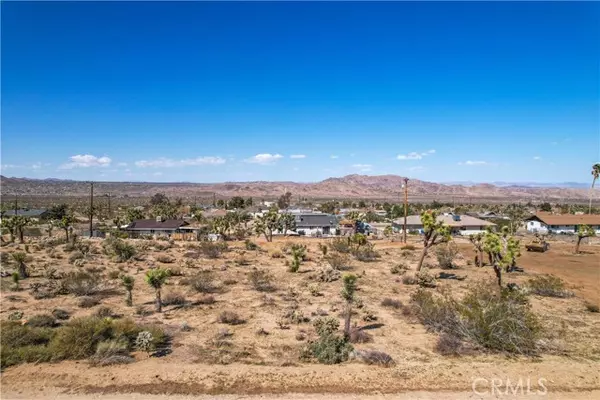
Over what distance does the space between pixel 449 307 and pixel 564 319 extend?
674cm

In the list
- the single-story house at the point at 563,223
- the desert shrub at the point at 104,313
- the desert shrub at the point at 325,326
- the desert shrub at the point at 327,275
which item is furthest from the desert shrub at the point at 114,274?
the single-story house at the point at 563,223

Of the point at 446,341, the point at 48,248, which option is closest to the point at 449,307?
the point at 446,341

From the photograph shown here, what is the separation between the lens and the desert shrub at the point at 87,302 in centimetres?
2048

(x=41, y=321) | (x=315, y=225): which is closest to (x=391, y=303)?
(x=41, y=321)

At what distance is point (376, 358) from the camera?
14016 mm

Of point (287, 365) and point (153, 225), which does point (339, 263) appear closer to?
point (287, 365)

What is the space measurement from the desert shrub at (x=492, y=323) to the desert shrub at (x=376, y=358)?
3954 millimetres

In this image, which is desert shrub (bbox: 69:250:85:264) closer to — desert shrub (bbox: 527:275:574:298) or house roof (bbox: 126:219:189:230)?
house roof (bbox: 126:219:189:230)

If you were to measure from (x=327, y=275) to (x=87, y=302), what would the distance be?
15198mm

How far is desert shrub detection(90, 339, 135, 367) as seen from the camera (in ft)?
44.0

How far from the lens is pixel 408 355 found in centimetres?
1489

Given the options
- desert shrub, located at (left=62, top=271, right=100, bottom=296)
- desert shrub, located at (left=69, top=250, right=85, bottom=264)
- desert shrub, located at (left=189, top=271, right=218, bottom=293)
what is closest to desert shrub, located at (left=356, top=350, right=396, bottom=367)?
desert shrub, located at (left=189, top=271, right=218, bottom=293)

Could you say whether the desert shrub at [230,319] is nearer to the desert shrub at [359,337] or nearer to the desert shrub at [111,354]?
the desert shrub at [111,354]

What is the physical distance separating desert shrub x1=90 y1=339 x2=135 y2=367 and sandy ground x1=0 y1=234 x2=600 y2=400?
0.34m
